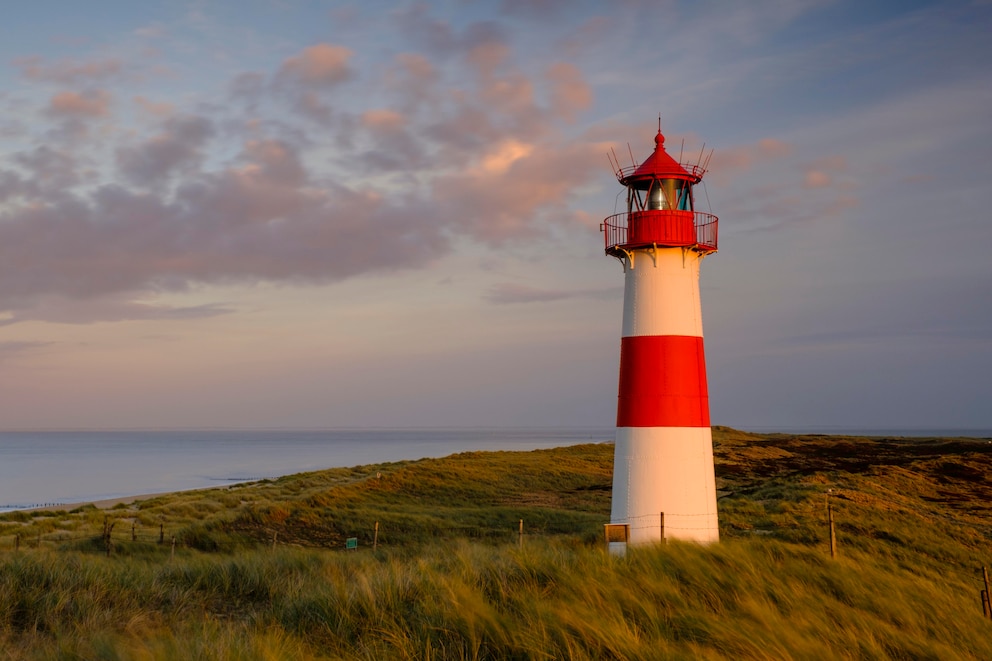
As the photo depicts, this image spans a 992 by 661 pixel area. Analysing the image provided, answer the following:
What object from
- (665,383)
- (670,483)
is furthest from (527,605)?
(665,383)

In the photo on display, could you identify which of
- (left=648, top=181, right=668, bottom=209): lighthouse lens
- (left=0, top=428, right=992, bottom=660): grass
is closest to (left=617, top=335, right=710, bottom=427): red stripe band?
(left=648, top=181, right=668, bottom=209): lighthouse lens

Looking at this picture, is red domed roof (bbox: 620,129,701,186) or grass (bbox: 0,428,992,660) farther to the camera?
red domed roof (bbox: 620,129,701,186)

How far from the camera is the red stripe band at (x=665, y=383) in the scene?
13570 mm

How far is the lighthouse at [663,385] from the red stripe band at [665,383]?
2cm

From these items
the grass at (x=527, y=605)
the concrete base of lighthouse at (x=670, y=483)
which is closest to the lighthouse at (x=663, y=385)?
the concrete base of lighthouse at (x=670, y=483)

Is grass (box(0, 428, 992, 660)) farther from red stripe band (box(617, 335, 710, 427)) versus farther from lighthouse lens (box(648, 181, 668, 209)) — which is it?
lighthouse lens (box(648, 181, 668, 209))

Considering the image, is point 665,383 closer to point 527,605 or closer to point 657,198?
point 657,198

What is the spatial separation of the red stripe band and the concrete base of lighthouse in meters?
0.19

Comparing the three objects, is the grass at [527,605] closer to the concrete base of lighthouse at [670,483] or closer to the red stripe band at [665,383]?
the concrete base of lighthouse at [670,483]

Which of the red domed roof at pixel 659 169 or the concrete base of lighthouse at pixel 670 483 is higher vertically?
the red domed roof at pixel 659 169

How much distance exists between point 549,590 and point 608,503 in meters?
24.0

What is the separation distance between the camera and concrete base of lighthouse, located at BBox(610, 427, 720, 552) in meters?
13.5

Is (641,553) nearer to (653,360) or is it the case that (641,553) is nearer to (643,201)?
(653,360)

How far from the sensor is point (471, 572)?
8.09m
